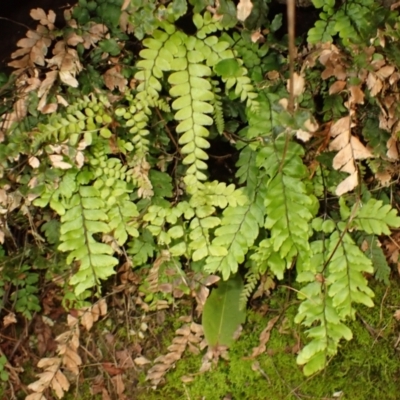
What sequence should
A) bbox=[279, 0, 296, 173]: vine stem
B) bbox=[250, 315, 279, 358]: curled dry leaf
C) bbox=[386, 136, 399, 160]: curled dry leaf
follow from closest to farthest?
bbox=[279, 0, 296, 173]: vine stem, bbox=[386, 136, 399, 160]: curled dry leaf, bbox=[250, 315, 279, 358]: curled dry leaf

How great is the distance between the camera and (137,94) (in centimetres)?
199

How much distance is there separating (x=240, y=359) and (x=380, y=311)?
67cm

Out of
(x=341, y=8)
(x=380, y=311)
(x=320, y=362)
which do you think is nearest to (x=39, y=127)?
(x=341, y=8)

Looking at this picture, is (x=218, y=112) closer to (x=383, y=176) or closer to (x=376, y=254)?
(x=383, y=176)

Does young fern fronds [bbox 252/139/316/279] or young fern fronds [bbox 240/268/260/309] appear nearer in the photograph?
young fern fronds [bbox 252/139/316/279]

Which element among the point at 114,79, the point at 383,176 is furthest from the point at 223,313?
the point at 114,79

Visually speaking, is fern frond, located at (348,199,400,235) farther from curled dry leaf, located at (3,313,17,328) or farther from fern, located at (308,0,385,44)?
curled dry leaf, located at (3,313,17,328)

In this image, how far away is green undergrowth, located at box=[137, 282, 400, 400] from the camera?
231 centimetres

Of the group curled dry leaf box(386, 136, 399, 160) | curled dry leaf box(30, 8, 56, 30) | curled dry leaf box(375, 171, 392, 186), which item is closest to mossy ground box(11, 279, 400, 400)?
curled dry leaf box(375, 171, 392, 186)

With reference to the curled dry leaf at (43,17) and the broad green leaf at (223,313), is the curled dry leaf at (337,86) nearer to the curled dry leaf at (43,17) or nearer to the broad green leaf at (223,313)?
the broad green leaf at (223,313)

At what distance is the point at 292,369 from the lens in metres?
2.38

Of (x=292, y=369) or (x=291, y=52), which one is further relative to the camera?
(x=292, y=369)

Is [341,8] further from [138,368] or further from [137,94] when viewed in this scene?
[138,368]

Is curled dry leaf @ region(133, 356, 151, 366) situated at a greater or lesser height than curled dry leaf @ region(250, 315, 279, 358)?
lesser
